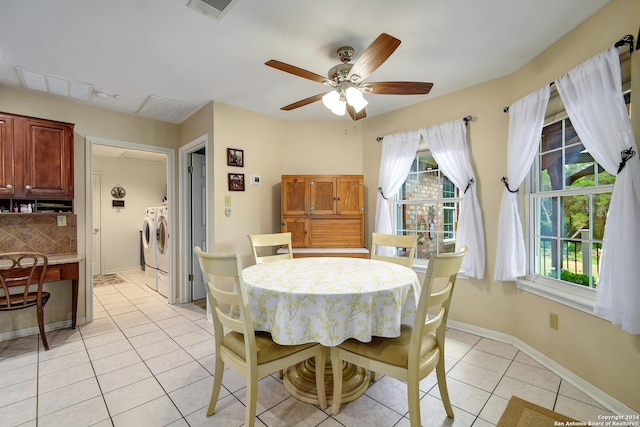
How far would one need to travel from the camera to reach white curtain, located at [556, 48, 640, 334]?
156 centimetres

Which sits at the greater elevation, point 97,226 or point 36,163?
point 36,163

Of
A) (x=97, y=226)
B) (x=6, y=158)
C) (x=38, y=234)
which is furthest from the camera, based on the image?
(x=97, y=226)

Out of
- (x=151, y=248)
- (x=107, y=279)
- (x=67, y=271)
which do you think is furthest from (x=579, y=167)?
(x=107, y=279)

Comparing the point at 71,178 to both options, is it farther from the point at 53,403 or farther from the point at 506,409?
the point at 506,409

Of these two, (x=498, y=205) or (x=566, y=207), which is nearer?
(x=566, y=207)

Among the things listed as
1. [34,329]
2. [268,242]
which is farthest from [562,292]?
[34,329]

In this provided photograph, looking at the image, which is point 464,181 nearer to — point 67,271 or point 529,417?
point 529,417

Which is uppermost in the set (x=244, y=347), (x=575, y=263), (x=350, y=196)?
(x=350, y=196)

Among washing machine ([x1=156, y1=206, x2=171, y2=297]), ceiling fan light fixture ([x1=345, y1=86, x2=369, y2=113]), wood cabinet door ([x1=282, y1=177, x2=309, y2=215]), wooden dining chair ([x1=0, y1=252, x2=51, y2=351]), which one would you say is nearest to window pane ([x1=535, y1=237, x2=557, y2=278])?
ceiling fan light fixture ([x1=345, y1=86, x2=369, y2=113])

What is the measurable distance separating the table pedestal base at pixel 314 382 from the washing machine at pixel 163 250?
2655 millimetres

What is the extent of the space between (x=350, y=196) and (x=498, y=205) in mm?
1573

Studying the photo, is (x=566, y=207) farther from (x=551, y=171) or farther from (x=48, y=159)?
(x=48, y=159)

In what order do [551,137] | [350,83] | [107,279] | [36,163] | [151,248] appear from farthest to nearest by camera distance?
[107,279] < [151,248] < [36,163] < [551,137] < [350,83]

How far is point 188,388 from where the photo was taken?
199cm
